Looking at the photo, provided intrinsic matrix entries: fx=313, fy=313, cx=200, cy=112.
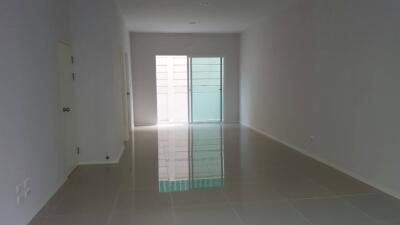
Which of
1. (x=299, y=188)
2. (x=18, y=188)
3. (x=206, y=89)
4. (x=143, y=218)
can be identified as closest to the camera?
(x=18, y=188)

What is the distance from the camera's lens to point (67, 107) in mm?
4312

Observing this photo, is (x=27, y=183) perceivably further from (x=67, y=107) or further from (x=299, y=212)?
(x=299, y=212)

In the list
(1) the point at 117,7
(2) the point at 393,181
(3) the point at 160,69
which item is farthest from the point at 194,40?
(2) the point at 393,181

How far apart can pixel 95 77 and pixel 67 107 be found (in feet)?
2.18

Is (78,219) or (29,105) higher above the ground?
(29,105)

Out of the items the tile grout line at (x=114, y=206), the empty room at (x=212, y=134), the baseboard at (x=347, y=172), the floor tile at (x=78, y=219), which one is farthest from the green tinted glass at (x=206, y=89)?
the floor tile at (x=78, y=219)

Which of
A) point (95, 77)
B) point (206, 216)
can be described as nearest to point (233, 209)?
point (206, 216)

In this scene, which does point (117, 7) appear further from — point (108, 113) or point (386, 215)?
point (386, 215)

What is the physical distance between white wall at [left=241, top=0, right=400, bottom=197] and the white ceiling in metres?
0.57

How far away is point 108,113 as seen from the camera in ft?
15.9

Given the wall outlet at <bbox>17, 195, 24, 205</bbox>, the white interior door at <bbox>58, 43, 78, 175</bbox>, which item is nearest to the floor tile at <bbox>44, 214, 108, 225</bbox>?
the wall outlet at <bbox>17, 195, 24, 205</bbox>

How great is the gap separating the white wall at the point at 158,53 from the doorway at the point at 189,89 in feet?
0.86

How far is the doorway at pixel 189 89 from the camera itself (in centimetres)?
928

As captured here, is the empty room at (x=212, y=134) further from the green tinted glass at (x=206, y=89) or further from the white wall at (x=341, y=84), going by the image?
the green tinted glass at (x=206, y=89)
